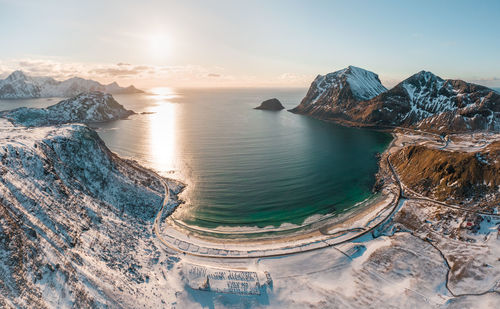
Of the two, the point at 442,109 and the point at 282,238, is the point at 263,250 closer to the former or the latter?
the point at 282,238

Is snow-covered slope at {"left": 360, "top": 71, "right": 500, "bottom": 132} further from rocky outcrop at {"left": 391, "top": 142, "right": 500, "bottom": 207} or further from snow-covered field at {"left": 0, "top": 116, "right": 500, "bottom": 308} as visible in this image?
snow-covered field at {"left": 0, "top": 116, "right": 500, "bottom": 308}

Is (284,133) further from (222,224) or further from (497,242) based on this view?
(497,242)

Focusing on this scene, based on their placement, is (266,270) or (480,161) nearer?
(266,270)

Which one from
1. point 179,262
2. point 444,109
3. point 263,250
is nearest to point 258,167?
point 263,250

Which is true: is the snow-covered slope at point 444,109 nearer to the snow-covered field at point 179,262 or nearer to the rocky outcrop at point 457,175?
the rocky outcrop at point 457,175

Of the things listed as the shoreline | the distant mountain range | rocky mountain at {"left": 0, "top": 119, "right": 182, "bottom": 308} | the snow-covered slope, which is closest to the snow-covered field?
rocky mountain at {"left": 0, "top": 119, "right": 182, "bottom": 308}

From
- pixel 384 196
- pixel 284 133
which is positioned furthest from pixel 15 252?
pixel 284 133
